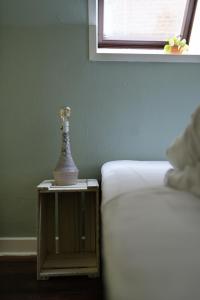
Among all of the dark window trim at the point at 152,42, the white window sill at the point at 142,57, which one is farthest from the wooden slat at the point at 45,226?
the dark window trim at the point at 152,42

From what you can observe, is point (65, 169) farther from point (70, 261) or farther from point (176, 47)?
point (176, 47)

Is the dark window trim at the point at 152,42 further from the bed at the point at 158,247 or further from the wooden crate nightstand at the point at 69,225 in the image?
the bed at the point at 158,247

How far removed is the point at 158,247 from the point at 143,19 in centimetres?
211

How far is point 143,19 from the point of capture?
2.19m

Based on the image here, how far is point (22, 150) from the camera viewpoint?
1.95 metres

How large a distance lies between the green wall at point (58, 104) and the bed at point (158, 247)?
1358 millimetres

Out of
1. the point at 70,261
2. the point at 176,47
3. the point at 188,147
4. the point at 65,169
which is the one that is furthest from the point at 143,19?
the point at 188,147

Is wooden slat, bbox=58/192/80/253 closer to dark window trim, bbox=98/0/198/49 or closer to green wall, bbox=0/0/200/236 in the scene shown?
green wall, bbox=0/0/200/236

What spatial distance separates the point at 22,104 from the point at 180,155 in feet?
4.84

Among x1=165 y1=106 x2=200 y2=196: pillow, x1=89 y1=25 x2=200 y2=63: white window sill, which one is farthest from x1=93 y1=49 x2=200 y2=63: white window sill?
x1=165 y1=106 x2=200 y2=196: pillow

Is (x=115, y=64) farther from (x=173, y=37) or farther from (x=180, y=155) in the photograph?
(x=180, y=155)

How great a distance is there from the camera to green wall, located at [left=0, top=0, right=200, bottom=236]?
1.94 meters

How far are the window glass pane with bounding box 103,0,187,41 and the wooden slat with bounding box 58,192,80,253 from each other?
3.86 feet

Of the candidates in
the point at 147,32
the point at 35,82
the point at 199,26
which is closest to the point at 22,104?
the point at 35,82
